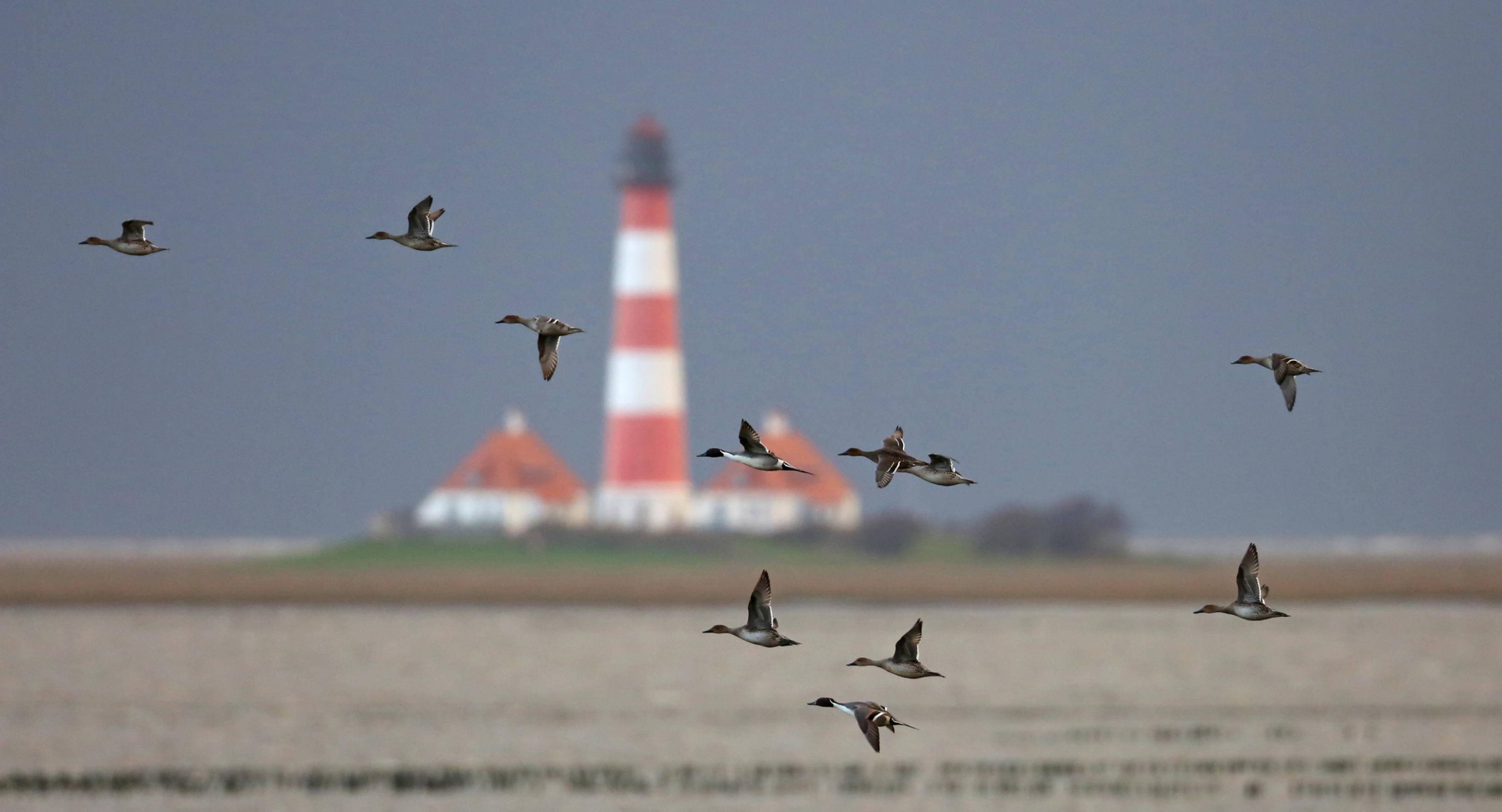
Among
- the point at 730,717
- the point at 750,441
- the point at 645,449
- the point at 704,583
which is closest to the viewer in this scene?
the point at 750,441

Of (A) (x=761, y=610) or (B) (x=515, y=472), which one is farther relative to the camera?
(B) (x=515, y=472)

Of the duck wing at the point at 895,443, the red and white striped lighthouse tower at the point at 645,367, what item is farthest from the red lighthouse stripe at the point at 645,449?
the duck wing at the point at 895,443

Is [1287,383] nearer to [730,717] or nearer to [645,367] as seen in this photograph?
[730,717]

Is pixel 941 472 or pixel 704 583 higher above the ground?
pixel 704 583

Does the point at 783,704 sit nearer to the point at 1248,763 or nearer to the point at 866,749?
the point at 866,749

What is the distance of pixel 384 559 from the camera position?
78188mm

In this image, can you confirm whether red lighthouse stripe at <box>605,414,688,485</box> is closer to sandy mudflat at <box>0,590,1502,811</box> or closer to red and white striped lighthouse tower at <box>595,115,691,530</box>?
red and white striped lighthouse tower at <box>595,115,691,530</box>

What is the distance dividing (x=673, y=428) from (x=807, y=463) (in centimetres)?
593

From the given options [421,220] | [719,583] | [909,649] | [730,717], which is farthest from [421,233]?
[719,583]

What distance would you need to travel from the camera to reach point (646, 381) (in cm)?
7850

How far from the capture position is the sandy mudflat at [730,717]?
26.9 meters

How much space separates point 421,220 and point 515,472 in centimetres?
7231

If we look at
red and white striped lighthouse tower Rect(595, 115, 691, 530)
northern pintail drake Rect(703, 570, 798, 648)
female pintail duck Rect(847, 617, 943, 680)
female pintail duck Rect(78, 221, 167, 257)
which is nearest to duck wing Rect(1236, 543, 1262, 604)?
female pintail duck Rect(847, 617, 943, 680)

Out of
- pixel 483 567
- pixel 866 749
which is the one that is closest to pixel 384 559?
pixel 483 567
